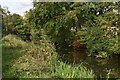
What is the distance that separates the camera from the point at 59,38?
57.8 feet

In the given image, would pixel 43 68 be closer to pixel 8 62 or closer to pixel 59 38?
pixel 8 62

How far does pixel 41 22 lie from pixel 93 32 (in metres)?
4.82

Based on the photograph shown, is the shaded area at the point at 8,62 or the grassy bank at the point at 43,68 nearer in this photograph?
the grassy bank at the point at 43,68

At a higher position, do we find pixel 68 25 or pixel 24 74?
pixel 68 25

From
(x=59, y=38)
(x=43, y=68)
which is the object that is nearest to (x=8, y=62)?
(x=43, y=68)

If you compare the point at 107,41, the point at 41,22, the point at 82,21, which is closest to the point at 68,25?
the point at 82,21

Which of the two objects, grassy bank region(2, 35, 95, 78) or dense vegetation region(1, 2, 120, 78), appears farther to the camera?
dense vegetation region(1, 2, 120, 78)

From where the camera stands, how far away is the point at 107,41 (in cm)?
1223

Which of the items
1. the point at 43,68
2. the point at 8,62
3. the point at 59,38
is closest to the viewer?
the point at 43,68

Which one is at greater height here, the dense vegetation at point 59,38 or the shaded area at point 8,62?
the dense vegetation at point 59,38

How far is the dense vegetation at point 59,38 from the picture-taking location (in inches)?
236

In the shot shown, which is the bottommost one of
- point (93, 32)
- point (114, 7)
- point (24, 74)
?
point (24, 74)

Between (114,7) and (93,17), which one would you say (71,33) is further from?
(114,7)

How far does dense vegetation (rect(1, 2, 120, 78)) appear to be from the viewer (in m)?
5.98
